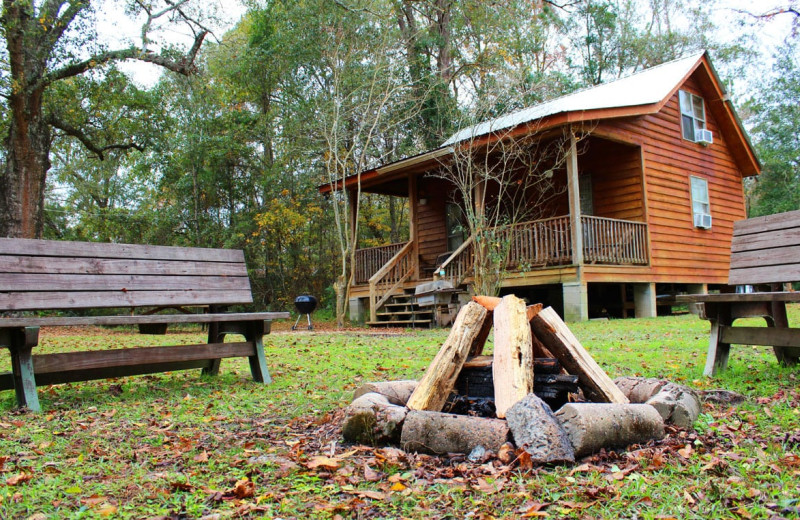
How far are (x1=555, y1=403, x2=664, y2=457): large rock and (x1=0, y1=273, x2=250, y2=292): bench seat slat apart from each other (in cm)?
372

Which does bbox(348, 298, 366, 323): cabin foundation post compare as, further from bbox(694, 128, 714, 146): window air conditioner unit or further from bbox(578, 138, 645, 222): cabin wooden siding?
bbox(694, 128, 714, 146): window air conditioner unit

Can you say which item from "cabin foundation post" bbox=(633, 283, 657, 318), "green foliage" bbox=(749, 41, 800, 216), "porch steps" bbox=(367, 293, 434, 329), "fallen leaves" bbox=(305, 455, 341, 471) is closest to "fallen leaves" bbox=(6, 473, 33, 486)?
"fallen leaves" bbox=(305, 455, 341, 471)

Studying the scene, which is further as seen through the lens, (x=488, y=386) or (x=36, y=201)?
(x=36, y=201)

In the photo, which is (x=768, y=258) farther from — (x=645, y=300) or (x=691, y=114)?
(x=691, y=114)

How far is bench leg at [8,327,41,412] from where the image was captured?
4238mm

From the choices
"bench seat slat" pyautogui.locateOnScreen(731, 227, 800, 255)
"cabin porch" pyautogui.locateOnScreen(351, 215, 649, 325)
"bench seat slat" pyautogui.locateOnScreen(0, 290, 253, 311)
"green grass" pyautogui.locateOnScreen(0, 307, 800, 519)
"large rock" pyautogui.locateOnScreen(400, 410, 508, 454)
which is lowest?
"green grass" pyautogui.locateOnScreen(0, 307, 800, 519)

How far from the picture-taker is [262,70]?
22.5 m

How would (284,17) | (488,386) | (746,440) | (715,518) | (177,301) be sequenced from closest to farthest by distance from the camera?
(715,518)
(746,440)
(488,386)
(177,301)
(284,17)

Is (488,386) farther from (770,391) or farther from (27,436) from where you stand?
(27,436)

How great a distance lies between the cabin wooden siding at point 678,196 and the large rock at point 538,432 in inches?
390

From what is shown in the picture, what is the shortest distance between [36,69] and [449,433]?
53.9ft

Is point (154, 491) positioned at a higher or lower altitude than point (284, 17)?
lower

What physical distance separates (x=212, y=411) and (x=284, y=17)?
65.0 ft

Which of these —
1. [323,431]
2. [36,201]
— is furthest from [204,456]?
[36,201]
